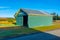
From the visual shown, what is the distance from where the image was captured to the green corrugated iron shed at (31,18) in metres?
24.3

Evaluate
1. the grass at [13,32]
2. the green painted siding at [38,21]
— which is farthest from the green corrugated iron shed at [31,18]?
the grass at [13,32]

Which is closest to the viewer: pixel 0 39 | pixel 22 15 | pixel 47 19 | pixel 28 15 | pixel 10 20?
pixel 0 39

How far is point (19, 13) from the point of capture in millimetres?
26844

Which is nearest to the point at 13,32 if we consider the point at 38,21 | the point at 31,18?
the point at 31,18

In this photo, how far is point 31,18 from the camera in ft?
80.0

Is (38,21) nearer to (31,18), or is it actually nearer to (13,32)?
(31,18)

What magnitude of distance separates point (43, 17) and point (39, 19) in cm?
133

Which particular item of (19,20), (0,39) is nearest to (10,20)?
(19,20)

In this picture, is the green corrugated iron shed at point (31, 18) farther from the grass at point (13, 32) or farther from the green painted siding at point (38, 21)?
the grass at point (13, 32)

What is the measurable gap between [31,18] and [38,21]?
2133 mm

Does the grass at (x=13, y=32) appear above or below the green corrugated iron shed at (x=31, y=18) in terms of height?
below

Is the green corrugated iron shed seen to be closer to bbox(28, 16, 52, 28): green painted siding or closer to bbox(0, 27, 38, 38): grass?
bbox(28, 16, 52, 28): green painted siding

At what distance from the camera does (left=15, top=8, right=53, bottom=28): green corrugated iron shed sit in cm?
2432

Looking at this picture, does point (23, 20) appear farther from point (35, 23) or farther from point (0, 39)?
point (0, 39)
